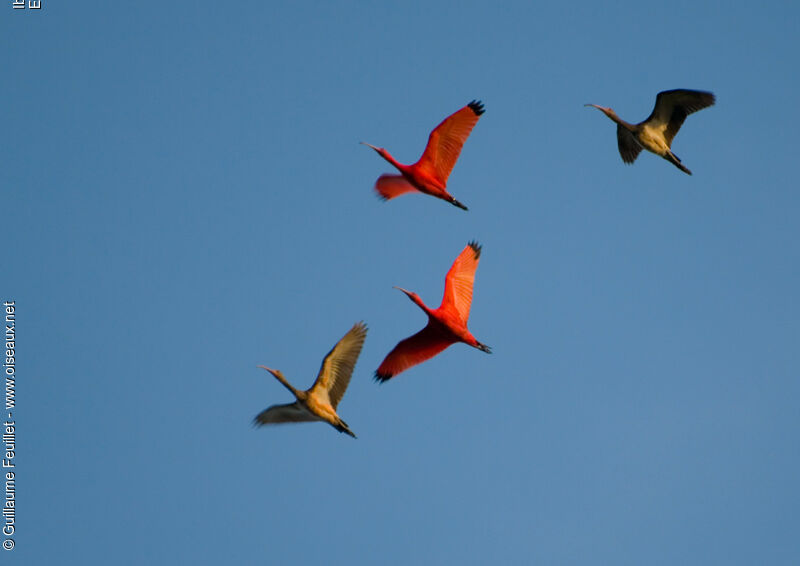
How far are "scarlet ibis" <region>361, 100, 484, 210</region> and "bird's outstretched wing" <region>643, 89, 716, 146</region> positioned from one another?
4.31m

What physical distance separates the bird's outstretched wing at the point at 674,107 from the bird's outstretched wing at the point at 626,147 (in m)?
1.26

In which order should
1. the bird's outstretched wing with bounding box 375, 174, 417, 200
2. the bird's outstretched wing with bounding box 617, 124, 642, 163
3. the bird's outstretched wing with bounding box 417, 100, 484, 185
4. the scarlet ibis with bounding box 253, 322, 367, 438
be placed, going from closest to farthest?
the scarlet ibis with bounding box 253, 322, 367, 438
the bird's outstretched wing with bounding box 417, 100, 484, 185
the bird's outstretched wing with bounding box 375, 174, 417, 200
the bird's outstretched wing with bounding box 617, 124, 642, 163

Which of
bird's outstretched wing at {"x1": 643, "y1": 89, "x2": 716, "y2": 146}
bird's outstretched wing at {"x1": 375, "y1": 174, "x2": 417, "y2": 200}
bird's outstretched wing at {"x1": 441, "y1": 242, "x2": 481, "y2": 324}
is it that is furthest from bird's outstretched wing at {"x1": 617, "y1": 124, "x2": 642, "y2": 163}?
bird's outstretched wing at {"x1": 375, "y1": 174, "x2": 417, "y2": 200}

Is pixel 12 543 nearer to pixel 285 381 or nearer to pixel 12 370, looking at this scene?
pixel 12 370

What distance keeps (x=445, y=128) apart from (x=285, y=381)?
21.8 feet

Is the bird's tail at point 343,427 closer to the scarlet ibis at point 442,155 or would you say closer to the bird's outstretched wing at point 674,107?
the scarlet ibis at point 442,155

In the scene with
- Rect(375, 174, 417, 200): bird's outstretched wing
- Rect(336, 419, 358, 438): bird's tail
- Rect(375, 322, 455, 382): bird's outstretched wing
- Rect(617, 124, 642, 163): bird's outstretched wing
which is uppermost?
Rect(617, 124, 642, 163): bird's outstretched wing

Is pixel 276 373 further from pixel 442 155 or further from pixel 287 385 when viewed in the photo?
pixel 442 155

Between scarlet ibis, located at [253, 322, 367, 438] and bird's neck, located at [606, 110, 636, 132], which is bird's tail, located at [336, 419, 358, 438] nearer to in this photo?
scarlet ibis, located at [253, 322, 367, 438]

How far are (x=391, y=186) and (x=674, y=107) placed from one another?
686 cm

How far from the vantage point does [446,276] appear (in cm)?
2975

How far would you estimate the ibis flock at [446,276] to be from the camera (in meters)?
26.6

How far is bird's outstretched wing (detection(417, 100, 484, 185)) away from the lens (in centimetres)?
2872

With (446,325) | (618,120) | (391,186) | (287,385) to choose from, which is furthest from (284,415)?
(618,120)
